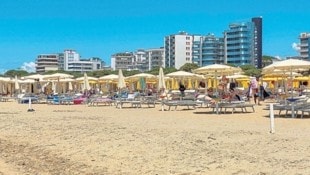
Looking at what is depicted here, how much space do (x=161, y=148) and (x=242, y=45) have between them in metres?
144

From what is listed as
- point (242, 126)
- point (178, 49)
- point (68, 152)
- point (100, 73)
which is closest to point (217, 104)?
point (242, 126)

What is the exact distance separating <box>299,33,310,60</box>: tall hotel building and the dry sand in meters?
154

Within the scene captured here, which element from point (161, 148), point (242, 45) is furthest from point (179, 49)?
point (161, 148)

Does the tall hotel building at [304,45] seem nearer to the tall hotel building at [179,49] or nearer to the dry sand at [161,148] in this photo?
the tall hotel building at [179,49]

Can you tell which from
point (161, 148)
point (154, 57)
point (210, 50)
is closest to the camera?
point (161, 148)

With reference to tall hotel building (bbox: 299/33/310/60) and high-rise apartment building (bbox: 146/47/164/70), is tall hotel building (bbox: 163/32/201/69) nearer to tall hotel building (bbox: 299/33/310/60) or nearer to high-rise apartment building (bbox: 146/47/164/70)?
high-rise apartment building (bbox: 146/47/164/70)

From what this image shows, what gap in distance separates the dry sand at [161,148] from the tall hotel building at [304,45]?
505 ft

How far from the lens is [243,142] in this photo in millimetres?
9812

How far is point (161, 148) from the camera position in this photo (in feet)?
31.4

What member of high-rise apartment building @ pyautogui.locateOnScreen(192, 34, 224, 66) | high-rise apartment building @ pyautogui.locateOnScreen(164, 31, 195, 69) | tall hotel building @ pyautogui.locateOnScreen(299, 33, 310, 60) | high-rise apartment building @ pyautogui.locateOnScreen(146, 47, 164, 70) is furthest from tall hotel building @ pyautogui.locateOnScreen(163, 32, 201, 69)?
tall hotel building @ pyautogui.locateOnScreen(299, 33, 310, 60)

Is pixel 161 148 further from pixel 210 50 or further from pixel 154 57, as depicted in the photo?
pixel 154 57

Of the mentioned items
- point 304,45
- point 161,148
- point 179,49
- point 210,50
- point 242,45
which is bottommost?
point 161,148

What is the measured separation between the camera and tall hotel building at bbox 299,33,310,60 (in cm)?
16100

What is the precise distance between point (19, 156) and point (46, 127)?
424 cm
